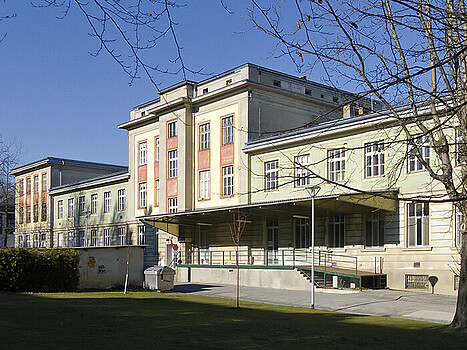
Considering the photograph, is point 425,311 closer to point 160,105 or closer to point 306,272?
point 306,272

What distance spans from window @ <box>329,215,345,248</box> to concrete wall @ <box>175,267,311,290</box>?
397cm

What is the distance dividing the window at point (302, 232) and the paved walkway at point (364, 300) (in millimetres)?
5341

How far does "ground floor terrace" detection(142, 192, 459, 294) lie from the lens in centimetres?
3114

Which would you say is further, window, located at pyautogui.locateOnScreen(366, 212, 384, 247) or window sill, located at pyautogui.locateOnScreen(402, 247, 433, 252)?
window, located at pyautogui.locateOnScreen(366, 212, 384, 247)

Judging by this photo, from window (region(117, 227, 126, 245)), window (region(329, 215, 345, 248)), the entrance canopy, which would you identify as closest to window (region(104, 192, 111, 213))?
window (region(117, 227, 126, 245))

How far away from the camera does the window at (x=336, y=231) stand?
3619 cm

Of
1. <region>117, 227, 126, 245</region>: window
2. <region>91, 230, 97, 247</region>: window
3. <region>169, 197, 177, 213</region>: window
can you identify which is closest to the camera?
<region>169, 197, 177, 213</region>: window

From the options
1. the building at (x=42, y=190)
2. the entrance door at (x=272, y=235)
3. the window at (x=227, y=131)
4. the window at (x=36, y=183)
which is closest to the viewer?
the entrance door at (x=272, y=235)

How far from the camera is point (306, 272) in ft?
110

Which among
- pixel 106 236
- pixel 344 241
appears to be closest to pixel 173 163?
pixel 106 236

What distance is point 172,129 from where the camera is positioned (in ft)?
162

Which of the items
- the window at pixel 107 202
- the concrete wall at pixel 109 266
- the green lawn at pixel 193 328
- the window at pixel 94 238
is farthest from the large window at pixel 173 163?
the green lawn at pixel 193 328

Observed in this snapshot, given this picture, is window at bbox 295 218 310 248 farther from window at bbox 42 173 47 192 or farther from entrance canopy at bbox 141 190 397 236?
window at bbox 42 173 47 192

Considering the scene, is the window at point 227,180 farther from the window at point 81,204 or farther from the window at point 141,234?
the window at point 81,204
